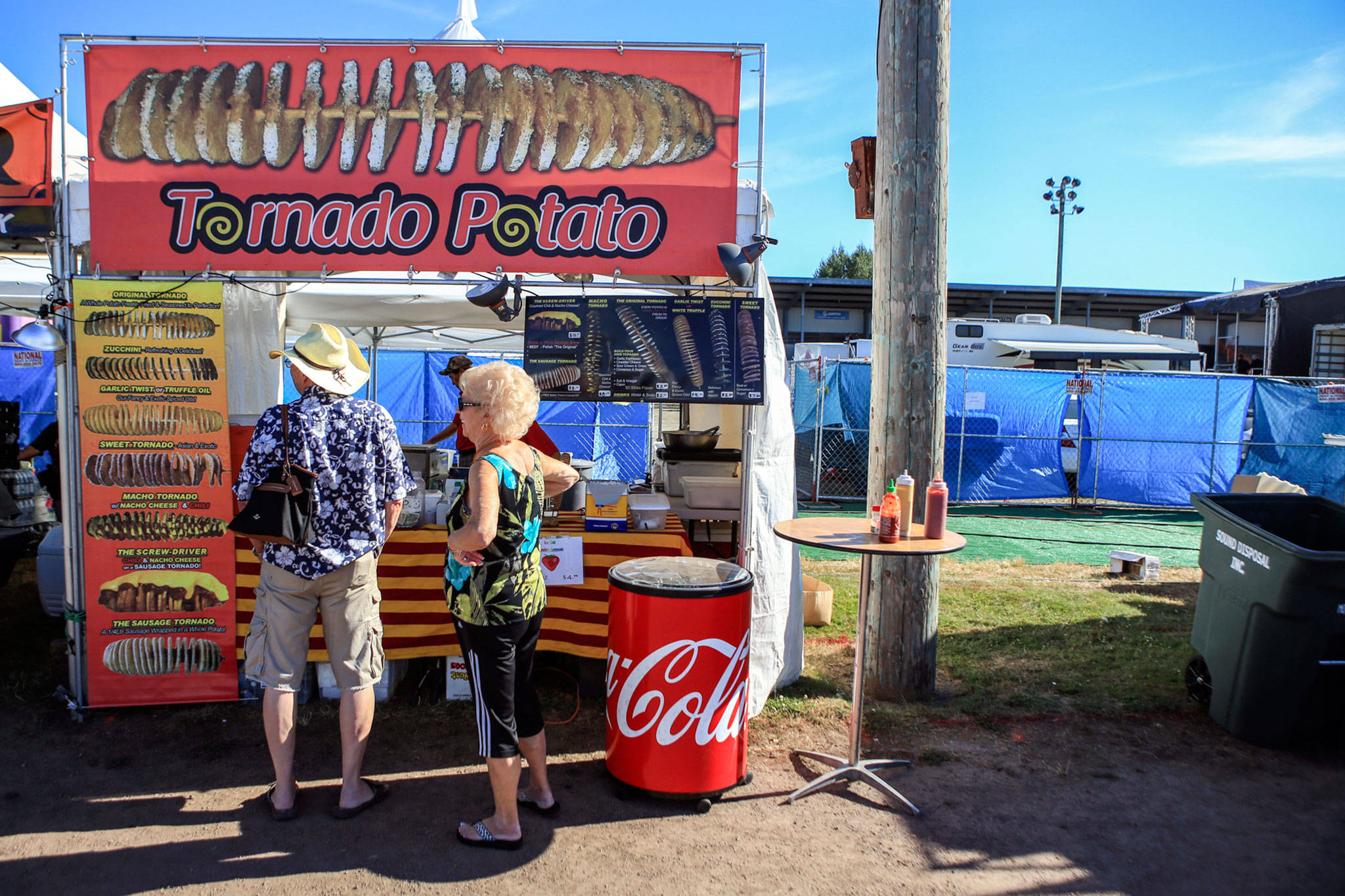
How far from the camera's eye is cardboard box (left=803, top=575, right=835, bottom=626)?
608cm

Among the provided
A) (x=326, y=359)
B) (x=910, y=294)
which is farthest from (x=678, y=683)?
(x=910, y=294)

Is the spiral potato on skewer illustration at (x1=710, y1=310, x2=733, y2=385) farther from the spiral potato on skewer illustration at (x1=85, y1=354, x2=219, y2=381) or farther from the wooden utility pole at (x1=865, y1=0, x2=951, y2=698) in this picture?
the spiral potato on skewer illustration at (x1=85, y1=354, x2=219, y2=381)

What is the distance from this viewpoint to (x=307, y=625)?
129 inches

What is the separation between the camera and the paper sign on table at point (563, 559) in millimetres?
4336

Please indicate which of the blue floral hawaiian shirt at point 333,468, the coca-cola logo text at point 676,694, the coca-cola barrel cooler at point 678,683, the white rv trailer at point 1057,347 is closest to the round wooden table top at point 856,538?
the coca-cola barrel cooler at point 678,683

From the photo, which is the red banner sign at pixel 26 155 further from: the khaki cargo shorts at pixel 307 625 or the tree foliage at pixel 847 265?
the tree foliage at pixel 847 265

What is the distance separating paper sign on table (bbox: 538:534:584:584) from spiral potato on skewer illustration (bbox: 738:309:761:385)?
4.27ft

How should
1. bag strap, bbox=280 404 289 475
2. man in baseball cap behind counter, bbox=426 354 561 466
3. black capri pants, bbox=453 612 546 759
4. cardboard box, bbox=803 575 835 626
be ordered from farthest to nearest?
cardboard box, bbox=803 575 835 626 → man in baseball cap behind counter, bbox=426 354 561 466 → bag strap, bbox=280 404 289 475 → black capri pants, bbox=453 612 546 759

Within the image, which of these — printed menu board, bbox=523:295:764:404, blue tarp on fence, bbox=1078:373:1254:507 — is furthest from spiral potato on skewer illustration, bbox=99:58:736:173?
blue tarp on fence, bbox=1078:373:1254:507

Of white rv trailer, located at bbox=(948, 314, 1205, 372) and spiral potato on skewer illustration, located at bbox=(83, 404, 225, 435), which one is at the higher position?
white rv trailer, located at bbox=(948, 314, 1205, 372)

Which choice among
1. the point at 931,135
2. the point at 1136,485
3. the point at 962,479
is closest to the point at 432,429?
the point at 962,479

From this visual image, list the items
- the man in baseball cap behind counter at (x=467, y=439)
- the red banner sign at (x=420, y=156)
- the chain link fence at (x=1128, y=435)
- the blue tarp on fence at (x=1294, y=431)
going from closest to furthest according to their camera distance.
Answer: the red banner sign at (x=420, y=156) → the man in baseball cap behind counter at (x=467, y=439) → the chain link fence at (x=1128, y=435) → the blue tarp on fence at (x=1294, y=431)

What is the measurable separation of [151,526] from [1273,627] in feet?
19.4

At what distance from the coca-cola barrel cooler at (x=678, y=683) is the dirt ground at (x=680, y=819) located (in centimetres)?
18
